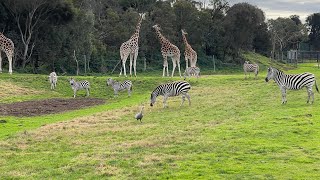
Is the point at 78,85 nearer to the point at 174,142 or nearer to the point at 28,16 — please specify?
the point at 28,16

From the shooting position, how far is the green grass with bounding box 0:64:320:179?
11.5m

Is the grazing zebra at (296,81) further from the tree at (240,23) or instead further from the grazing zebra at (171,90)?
the tree at (240,23)

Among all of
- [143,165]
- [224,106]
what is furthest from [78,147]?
[224,106]

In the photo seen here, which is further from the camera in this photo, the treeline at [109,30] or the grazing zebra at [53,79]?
the treeline at [109,30]

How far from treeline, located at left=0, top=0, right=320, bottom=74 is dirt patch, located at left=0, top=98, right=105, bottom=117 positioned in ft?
49.3

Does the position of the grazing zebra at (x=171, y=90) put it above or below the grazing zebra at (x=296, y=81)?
below

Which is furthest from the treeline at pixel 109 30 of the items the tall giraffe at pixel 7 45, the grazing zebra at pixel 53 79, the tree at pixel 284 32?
the grazing zebra at pixel 53 79

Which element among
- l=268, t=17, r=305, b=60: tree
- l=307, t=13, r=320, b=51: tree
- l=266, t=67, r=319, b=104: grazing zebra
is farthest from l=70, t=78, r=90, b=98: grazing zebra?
l=307, t=13, r=320, b=51: tree

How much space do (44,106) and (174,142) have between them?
1466 centimetres

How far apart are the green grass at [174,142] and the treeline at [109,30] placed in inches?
824

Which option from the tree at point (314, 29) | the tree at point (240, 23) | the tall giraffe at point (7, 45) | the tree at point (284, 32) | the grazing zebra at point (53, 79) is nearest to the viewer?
the grazing zebra at point (53, 79)

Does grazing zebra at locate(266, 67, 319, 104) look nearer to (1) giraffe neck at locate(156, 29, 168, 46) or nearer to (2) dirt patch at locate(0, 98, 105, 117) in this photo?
(2) dirt patch at locate(0, 98, 105, 117)

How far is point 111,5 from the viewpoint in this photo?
66.0 metres

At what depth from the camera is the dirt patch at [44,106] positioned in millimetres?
24797
